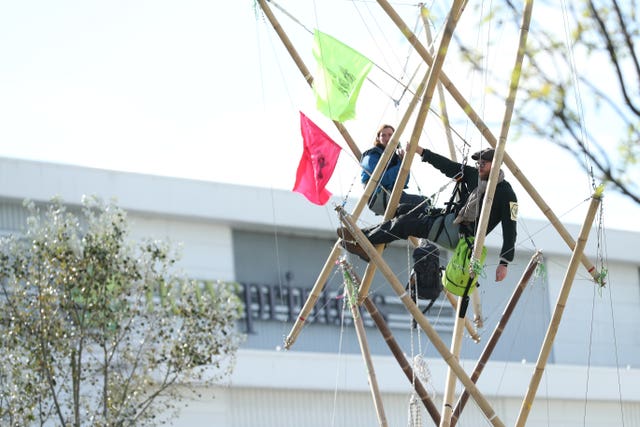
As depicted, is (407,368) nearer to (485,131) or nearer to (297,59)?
(485,131)

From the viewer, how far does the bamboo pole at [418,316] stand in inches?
576

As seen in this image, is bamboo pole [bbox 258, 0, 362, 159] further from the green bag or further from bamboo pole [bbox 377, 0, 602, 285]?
the green bag

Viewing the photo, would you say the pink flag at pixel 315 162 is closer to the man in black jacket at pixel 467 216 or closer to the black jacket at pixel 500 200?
the man in black jacket at pixel 467 216

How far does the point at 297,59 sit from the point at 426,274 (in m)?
2.64

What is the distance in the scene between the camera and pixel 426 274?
15.9m

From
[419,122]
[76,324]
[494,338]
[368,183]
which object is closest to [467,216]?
[419,122]

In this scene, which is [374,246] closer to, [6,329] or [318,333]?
[6,329]

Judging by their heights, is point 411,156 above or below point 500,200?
above

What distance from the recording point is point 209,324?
26734 mm

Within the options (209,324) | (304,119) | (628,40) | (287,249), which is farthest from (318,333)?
(628,40)

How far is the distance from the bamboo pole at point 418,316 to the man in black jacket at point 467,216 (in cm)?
48

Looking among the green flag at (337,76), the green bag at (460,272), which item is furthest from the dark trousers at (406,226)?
the green flag at (337,76)

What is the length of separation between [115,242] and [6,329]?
6.96 feet

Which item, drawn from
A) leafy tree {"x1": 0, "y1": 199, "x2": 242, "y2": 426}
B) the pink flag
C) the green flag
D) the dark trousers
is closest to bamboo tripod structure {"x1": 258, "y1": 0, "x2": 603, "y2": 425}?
the dark trousers
